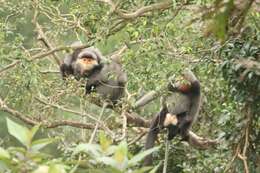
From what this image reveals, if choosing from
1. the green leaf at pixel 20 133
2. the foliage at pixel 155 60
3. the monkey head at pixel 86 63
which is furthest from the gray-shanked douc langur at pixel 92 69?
the green leaf at pixel 20 133

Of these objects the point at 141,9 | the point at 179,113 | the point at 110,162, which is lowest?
the point at 179,113

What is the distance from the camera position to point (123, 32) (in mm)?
5535

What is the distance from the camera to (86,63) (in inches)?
286

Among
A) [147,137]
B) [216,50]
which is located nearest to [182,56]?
[216,50]

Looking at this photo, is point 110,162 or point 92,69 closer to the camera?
point 110,162

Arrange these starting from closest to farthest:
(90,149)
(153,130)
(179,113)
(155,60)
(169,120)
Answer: (90,149), (155,60), (153,130), (169,120), (179,113)

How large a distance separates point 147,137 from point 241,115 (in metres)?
1.69

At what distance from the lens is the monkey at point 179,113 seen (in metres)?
6.60

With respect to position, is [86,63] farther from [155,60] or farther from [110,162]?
[110,162]

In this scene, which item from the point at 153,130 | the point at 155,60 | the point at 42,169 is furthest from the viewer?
the point at 153,130

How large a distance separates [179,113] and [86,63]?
43.2 inches

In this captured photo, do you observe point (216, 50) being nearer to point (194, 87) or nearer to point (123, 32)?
point (123, 32)

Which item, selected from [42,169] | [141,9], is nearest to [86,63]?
[141,9]

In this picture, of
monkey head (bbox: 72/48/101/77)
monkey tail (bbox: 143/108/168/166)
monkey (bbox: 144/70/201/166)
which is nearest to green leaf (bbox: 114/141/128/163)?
monkey tail (bbox: 143/108/168/166)
